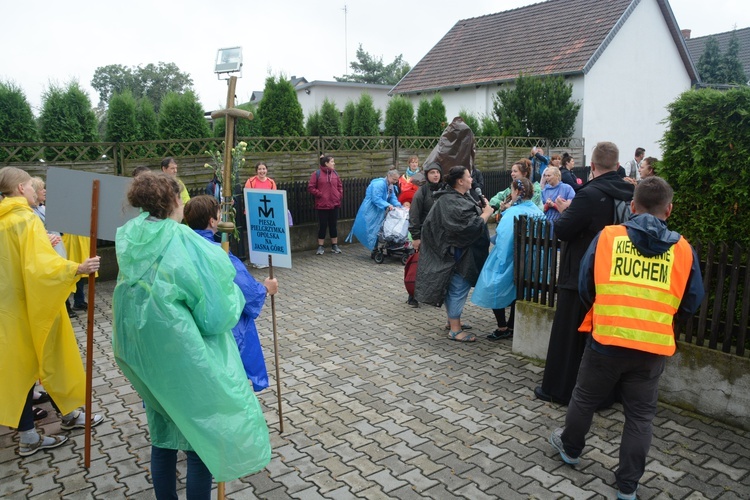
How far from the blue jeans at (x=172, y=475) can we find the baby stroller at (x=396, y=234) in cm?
773

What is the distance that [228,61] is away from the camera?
4641mm

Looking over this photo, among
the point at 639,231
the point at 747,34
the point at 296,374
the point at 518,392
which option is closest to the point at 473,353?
the point at 518,392

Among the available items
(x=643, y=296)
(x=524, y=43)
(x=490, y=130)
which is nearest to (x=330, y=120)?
(x=490, y=130)

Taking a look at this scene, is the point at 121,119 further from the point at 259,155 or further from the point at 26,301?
the point at 26,301

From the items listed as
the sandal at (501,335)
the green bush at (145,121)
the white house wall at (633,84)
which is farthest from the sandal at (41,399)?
the white house wall at (633,84)

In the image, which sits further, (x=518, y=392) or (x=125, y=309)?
(x=518, y=392)

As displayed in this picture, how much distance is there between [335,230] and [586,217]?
772 centimetres

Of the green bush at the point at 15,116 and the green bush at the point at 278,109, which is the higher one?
the green bush at the point at 278,109

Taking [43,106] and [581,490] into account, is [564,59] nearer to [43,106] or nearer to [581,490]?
[43,106]

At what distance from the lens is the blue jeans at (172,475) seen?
→ 3002mm

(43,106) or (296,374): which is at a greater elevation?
(43,106)

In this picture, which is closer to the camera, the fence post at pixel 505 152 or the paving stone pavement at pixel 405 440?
the paving stone pavement at pixel 405 440

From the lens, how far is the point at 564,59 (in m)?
23.0

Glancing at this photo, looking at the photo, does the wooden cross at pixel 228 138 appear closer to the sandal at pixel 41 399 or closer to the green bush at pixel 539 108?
the sandal at pixel 41 399
